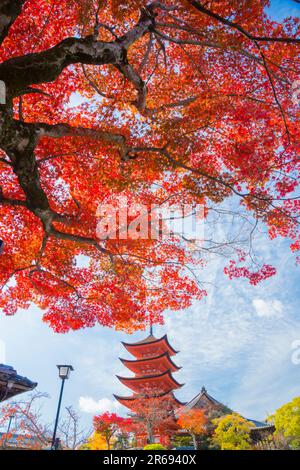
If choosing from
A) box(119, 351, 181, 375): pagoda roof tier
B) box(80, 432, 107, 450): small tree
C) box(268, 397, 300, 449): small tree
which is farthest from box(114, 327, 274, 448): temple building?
box(80, 432, 107, 450): small tree

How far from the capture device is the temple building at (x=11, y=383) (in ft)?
17.6

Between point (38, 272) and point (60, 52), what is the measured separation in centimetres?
707

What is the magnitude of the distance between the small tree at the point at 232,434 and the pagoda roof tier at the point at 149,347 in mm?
8916

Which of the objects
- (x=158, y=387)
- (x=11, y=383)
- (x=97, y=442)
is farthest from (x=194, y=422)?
(x=11, y=383)

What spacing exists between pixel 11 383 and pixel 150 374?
84.6 feet

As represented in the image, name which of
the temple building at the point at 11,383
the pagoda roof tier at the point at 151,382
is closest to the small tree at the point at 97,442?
the pagoda roof tier at the point at 151,382

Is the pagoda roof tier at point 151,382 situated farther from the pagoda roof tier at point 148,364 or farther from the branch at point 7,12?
the branch at point 7,12

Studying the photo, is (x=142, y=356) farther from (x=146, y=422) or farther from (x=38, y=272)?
(x=38, y=272)

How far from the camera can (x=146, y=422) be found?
22609 mm

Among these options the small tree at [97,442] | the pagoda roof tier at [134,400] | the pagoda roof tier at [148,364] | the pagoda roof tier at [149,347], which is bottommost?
the small tree at [97,442]

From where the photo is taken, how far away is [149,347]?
3000cm

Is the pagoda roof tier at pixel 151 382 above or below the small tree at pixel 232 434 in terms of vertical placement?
above

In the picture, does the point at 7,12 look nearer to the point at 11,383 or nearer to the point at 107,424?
the point at 11,383

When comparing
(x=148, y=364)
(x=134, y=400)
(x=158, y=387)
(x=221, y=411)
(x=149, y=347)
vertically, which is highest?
(x=149, y=347)
